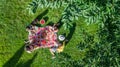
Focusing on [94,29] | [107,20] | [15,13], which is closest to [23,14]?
[15,13]

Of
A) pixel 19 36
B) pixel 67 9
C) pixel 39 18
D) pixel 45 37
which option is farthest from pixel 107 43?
pixel 19 36

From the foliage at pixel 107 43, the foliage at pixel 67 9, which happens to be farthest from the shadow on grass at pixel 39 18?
the foliage at pixel 107 43

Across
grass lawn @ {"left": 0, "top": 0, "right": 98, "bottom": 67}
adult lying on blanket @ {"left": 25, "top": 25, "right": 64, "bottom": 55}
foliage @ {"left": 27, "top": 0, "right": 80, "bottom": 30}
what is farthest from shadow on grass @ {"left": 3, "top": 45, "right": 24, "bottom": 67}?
foliage @ {"left": 27, "top": 0, "right": 80, "bottom": 30}

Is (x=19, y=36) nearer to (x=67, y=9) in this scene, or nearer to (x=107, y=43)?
(x=67, y=9)

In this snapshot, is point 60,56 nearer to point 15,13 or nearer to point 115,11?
point 115,11

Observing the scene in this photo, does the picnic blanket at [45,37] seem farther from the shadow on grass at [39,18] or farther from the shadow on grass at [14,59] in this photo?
the shadow on grass at [14,59]

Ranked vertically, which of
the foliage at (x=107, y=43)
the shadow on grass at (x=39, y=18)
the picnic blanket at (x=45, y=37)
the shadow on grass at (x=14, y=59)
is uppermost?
the foliage at (x=107, y=43)
